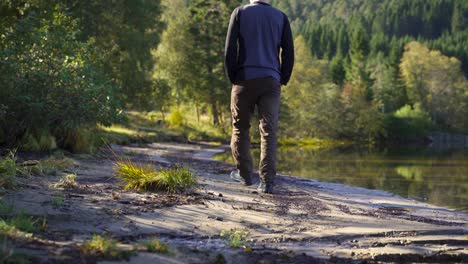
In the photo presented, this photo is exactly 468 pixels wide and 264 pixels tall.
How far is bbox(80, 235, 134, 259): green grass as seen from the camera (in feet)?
9.87

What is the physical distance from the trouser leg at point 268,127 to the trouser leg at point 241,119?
153 millimetres

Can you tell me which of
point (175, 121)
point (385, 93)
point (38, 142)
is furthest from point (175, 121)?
point (385, 93)

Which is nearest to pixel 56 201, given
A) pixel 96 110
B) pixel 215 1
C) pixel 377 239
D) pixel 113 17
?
pixel 377 239

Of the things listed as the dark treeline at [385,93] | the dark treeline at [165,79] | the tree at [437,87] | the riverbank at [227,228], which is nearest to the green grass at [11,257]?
the riverbank at [227,228]

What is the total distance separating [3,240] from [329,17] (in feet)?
612

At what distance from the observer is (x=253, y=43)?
20.2 feet

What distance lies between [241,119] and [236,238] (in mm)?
2759

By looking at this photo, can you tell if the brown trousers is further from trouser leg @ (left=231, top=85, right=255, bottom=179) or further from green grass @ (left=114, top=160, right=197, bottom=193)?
green grass @ (left=114, top=160, right=197, bottom=193)

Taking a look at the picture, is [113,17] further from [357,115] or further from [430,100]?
[430,100]

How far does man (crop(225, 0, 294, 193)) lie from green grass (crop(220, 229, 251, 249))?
2.27 m

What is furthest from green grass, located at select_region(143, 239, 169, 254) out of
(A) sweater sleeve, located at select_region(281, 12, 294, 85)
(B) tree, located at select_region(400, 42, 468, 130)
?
(B) tree, located at select_region(400, 42, 468, 130)

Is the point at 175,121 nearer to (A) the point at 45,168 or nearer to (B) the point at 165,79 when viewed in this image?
(B) the point at 165,79

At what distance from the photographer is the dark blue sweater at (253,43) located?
612 centimetres

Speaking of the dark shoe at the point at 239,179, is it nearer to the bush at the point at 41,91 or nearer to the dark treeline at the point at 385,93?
the bush at the point at 41,91
